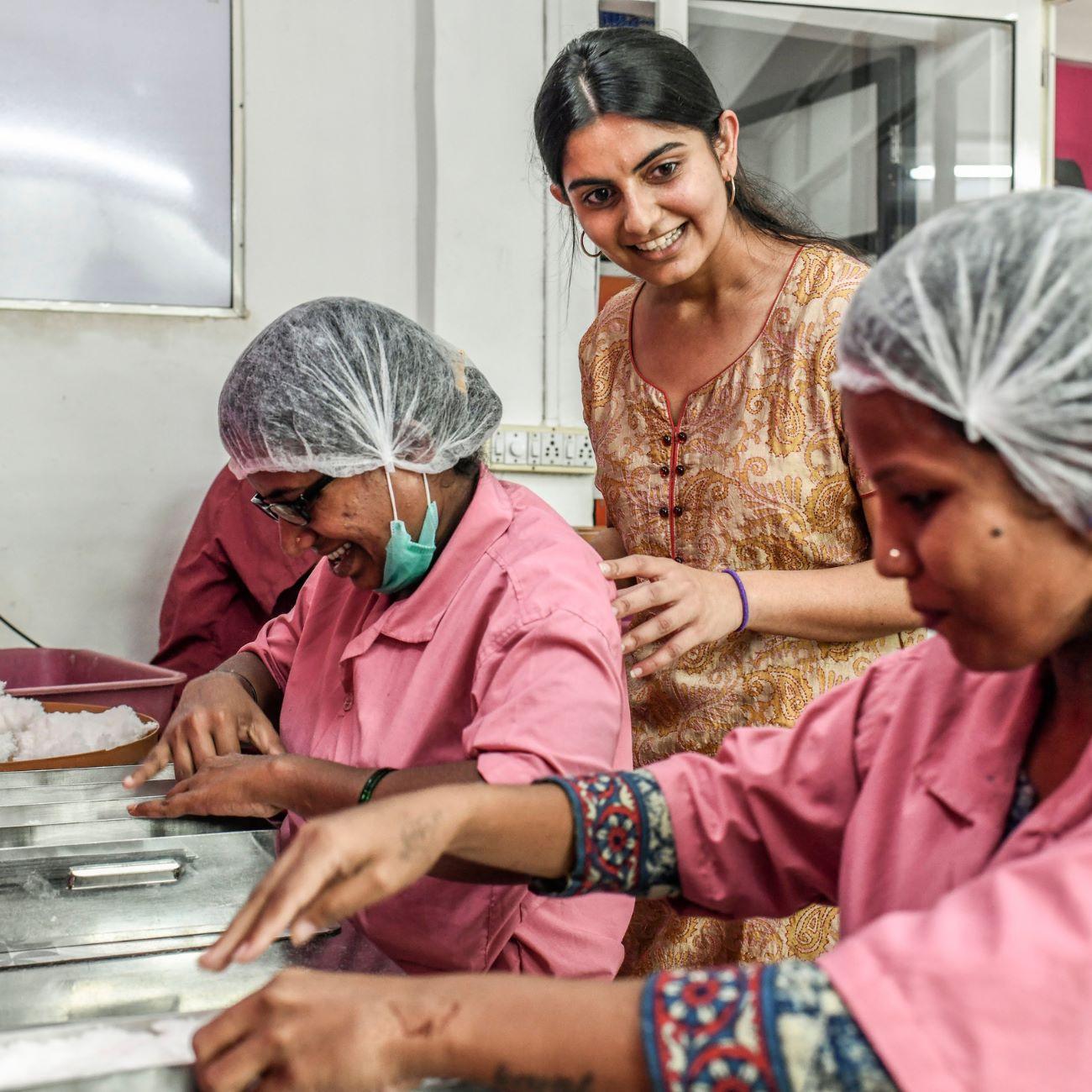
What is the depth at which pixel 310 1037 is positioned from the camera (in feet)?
2.44

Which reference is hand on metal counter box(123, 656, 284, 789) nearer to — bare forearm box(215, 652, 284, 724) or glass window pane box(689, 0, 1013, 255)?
bare forearm box(215, 652, 284, 724)

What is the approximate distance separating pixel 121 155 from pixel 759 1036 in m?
3.01

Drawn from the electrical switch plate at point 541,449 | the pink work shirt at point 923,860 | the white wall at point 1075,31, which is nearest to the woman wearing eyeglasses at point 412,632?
the pink work shirt at point 923,860

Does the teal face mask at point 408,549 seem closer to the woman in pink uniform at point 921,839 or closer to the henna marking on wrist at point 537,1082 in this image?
the woman in pink uniform at point 921,839

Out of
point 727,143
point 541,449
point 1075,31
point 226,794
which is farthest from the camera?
point 1075,31

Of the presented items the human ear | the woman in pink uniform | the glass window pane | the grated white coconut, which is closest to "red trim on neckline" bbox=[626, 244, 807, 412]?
the human ear

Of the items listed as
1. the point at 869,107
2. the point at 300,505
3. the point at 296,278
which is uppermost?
the point at 869,107

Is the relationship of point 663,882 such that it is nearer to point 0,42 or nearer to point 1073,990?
point 1073,990

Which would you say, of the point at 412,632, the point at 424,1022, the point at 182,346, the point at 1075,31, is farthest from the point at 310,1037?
the point at 1075,31

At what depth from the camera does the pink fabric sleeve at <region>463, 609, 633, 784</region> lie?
3.99 feet

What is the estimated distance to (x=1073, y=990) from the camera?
2.02 ft

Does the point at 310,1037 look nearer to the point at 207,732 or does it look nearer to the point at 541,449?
the point at 207,732

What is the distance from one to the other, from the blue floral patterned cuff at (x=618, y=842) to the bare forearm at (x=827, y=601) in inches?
24.2

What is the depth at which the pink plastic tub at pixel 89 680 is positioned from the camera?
214cm
